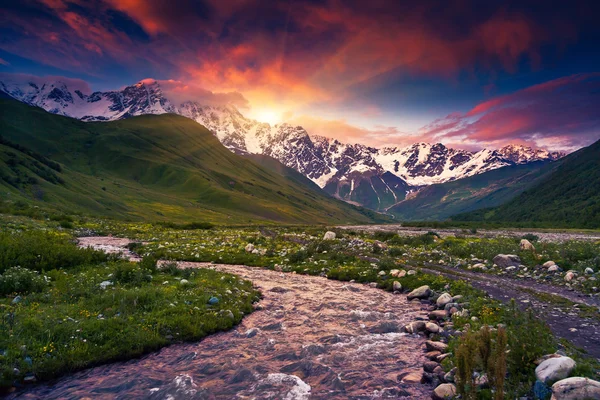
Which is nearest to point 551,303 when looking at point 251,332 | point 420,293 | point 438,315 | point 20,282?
point 438,315

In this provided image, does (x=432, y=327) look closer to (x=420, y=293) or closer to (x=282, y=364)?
(x=420, y=293)

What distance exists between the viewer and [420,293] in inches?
827

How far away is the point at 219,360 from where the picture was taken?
1271 cm

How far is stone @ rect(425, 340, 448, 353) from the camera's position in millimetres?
12578

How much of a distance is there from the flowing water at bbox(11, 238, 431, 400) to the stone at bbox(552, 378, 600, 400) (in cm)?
380

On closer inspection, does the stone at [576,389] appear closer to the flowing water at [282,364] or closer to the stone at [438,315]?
the flowing water at [282,364]

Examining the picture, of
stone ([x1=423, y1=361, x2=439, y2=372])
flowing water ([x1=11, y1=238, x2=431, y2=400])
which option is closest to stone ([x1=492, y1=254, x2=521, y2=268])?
flowing water ([x1=11, y1=238, x2=431, y2=400])

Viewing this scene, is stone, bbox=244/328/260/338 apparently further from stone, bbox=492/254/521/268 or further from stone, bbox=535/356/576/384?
stone, bbox=492/254/521/268

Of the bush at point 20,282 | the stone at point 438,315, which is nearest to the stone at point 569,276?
the stone at point 438,315

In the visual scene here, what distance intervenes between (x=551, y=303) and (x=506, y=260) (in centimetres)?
1229

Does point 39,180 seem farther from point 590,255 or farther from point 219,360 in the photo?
point 590,255

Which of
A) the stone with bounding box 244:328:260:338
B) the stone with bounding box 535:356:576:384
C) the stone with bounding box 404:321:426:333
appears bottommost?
the stone with bounding box 244:328:260:338

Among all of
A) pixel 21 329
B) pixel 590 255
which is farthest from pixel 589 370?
pixel 590 255

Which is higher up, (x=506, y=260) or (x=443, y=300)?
(x=506, y=260)
